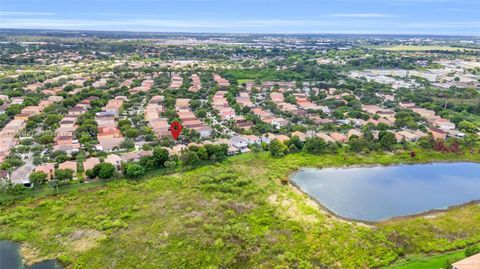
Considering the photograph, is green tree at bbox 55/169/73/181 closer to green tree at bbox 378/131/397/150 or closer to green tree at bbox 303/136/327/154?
green tree at bbox 303/136/327/154

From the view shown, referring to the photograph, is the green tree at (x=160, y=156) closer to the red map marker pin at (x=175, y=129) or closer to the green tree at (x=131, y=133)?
the red map marker pin at (x=175, y=129)

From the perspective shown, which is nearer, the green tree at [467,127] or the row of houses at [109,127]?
the row of houses at [109,127]

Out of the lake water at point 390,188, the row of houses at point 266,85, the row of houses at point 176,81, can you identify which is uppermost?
the row of houses at point 176,81

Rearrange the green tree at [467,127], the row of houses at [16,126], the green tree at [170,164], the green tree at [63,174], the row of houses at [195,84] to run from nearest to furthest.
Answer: the green tree at [63,174] < the green tree at [170,164] < the row of houses at [16,126] < the green tree at [467,127] < the row of houses at [195,84]

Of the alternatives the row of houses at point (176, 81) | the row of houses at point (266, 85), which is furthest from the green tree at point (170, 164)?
the row of houses at point (266, 85)

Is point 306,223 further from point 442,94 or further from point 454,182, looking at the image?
point 442,94

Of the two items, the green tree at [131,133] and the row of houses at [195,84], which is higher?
the row of houses at [195,84]

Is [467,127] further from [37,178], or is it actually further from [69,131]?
[69,131]
